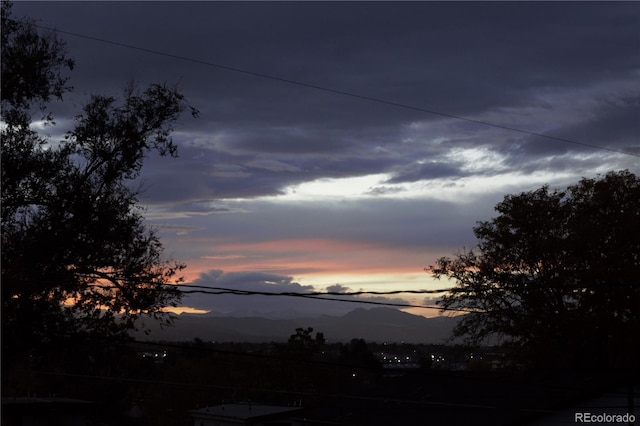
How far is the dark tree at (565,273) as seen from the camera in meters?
38.3

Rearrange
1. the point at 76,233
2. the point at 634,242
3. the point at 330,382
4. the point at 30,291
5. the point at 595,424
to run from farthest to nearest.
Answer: the point at 330,382, the point at 634,242, the point at 595,424, the point at 76,233, the point at 30,291

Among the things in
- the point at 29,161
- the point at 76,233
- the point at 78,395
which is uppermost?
the point at 29,161

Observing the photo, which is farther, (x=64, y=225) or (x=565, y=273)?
(x=565, y=273)

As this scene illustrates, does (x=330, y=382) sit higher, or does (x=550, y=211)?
(x=550, y=211)

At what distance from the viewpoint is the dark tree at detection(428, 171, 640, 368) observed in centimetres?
3828

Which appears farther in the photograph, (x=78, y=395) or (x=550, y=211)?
(x=78, y=395)

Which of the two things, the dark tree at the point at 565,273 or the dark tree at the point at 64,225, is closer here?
the dark tree at the point at 64,225

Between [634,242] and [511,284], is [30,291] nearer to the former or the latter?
[511,284]

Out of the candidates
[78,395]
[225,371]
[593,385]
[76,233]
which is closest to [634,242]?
[593,385]

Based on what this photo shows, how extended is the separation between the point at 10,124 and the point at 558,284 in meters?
28.4

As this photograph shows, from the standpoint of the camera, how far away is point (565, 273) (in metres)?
39.2

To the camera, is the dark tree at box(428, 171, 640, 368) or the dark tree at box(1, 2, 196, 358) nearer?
the dark tree at box(1, 2, 196, 358)

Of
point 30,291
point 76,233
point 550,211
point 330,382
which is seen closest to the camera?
point 30,291

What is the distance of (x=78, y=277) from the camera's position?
18812 mm
